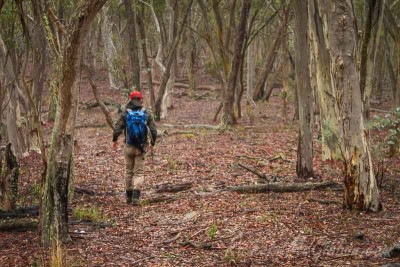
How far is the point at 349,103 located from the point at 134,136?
3404 millimetres

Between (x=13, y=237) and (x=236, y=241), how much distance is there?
2.74 metres

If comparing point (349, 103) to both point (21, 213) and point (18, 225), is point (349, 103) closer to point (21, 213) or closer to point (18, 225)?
point (18, 225)

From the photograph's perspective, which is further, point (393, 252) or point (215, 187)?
point (215, 187)

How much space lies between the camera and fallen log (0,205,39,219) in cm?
Result: 724

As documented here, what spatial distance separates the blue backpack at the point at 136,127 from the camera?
27.8 feet

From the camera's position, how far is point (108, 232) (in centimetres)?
703

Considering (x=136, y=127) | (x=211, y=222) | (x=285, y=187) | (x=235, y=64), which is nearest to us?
(x=211, y=222)

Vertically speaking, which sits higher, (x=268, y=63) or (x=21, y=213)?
(x=268, y=63)

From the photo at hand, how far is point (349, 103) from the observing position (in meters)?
7.02

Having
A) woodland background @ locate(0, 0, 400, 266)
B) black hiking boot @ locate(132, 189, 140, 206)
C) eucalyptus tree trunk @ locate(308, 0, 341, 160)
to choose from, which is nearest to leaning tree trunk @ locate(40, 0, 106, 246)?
woodland background @ locate(0, 0, 400, 266)

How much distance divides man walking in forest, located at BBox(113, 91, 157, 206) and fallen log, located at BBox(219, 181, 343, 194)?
1.65 m

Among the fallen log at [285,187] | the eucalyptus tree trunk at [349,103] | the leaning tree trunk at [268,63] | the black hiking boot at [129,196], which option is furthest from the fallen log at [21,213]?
the leaning tree trunk at [268,63]

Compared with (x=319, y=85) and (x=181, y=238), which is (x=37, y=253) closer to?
(x=181, y=238)

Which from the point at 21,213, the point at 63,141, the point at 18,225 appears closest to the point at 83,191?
the point at 21,213
